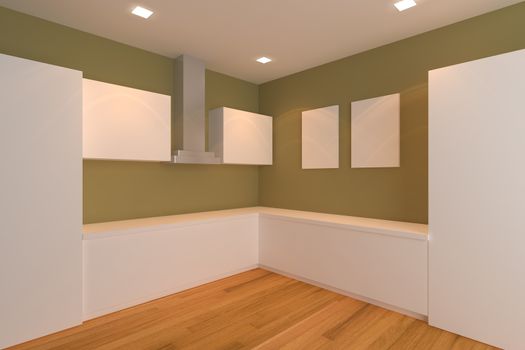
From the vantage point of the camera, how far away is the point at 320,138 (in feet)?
12.4

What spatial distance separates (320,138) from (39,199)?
297 centimetres

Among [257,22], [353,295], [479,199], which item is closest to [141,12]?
[257,22]

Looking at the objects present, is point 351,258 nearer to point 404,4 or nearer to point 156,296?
point 156,296

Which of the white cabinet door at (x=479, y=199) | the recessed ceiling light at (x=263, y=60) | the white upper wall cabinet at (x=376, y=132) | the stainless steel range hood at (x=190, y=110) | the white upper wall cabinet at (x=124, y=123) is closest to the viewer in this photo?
the white cabinet door at (x=479, y=199)

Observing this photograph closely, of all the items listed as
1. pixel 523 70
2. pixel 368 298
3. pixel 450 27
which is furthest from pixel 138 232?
pixel 450 27

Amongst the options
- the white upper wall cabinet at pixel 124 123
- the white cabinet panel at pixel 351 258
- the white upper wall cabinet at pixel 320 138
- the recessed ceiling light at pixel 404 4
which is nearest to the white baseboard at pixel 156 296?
the white cabinet panel at pixel 351 258

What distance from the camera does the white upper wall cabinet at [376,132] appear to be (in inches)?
121

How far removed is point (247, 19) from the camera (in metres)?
2.66

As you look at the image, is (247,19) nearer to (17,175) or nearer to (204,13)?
(204,13)

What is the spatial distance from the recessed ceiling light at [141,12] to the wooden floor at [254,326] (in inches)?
Result: 103

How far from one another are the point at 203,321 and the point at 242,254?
1236 millimetres

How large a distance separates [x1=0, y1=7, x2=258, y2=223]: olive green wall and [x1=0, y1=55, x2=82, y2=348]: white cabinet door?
24.7 inches

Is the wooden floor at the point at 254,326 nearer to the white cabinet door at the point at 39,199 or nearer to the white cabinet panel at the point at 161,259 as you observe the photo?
the white cabinet panel at the point at 161,259

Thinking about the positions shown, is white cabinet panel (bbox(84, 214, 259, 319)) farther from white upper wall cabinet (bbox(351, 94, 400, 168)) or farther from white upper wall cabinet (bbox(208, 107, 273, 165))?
white upper wall cabinet (bbox(351, 94, 400, 168))
